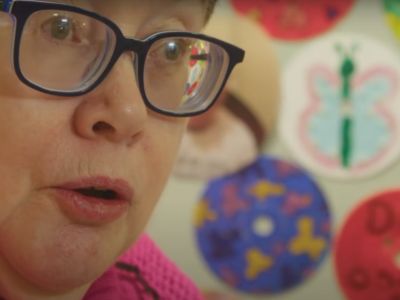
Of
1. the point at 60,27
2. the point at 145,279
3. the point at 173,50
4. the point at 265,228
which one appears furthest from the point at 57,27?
the point at 265,228

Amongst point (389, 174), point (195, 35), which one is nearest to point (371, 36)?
point (389, 174)

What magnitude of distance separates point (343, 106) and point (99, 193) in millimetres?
974

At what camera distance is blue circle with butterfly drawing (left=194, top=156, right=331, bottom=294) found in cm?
133

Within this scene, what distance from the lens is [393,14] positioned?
1.32 meters

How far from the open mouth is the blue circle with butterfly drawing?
89 centimetres

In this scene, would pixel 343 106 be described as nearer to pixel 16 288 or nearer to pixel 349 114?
pixel 349 114

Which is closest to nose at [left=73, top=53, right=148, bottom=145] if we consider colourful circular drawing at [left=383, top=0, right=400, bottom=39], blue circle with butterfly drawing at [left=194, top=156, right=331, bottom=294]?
blue circle with butterfly drawing at [left=194, top=156, right=331, bottom=294]

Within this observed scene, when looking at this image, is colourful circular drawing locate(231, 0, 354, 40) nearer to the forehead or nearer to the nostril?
the forehead

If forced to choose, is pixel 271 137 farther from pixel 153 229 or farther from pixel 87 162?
pixel 87 162

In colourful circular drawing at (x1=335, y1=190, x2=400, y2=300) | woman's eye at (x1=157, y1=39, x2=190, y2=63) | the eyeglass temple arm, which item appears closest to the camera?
the eyeglass temple arm

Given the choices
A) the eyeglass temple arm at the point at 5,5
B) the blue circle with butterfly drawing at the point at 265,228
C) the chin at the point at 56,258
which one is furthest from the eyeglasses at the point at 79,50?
the blue circle with butterfly drawing at the point at 265,228

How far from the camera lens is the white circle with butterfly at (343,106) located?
132cm

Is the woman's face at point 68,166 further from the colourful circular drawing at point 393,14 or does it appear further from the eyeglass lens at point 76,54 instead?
the colourful circular drawing at point 393,14

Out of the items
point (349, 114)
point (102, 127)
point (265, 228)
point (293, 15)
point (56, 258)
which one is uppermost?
point (293, 15)
